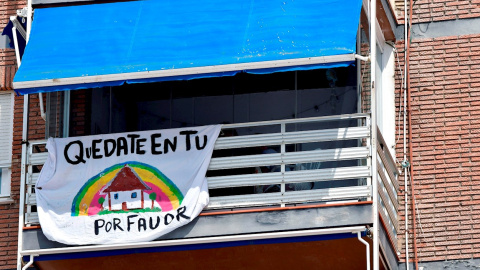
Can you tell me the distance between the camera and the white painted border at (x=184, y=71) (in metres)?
13.2

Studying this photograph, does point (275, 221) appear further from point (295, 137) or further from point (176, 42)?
point (176, 42)

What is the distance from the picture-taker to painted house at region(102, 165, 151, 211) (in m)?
14.3

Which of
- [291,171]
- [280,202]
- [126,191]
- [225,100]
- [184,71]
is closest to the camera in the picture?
[184,71]

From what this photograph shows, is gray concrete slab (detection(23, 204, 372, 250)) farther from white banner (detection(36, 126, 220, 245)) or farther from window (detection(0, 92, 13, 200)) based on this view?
window (detection(0, 92, 13, 200))

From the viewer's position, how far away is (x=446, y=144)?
1612 cm

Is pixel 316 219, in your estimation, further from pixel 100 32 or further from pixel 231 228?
pixel 100 32

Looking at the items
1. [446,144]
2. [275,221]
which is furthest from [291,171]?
[446,144]

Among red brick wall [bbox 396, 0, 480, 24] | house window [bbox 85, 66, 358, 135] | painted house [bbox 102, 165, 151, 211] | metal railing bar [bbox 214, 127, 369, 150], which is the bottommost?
painted house [bbox 102, 165, 151, 211]

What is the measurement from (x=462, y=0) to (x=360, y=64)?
2.52m

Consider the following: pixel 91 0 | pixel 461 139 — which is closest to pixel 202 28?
pixel 91 0

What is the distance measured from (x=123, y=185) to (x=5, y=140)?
133 inches

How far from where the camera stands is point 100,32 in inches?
577

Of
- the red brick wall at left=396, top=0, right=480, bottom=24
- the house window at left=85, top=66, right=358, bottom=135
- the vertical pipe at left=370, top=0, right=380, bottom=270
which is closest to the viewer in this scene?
the vertical pipe at left=370, top=0, right=380, bottom=270

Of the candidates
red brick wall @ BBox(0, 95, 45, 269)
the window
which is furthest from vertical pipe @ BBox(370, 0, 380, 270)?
the window
